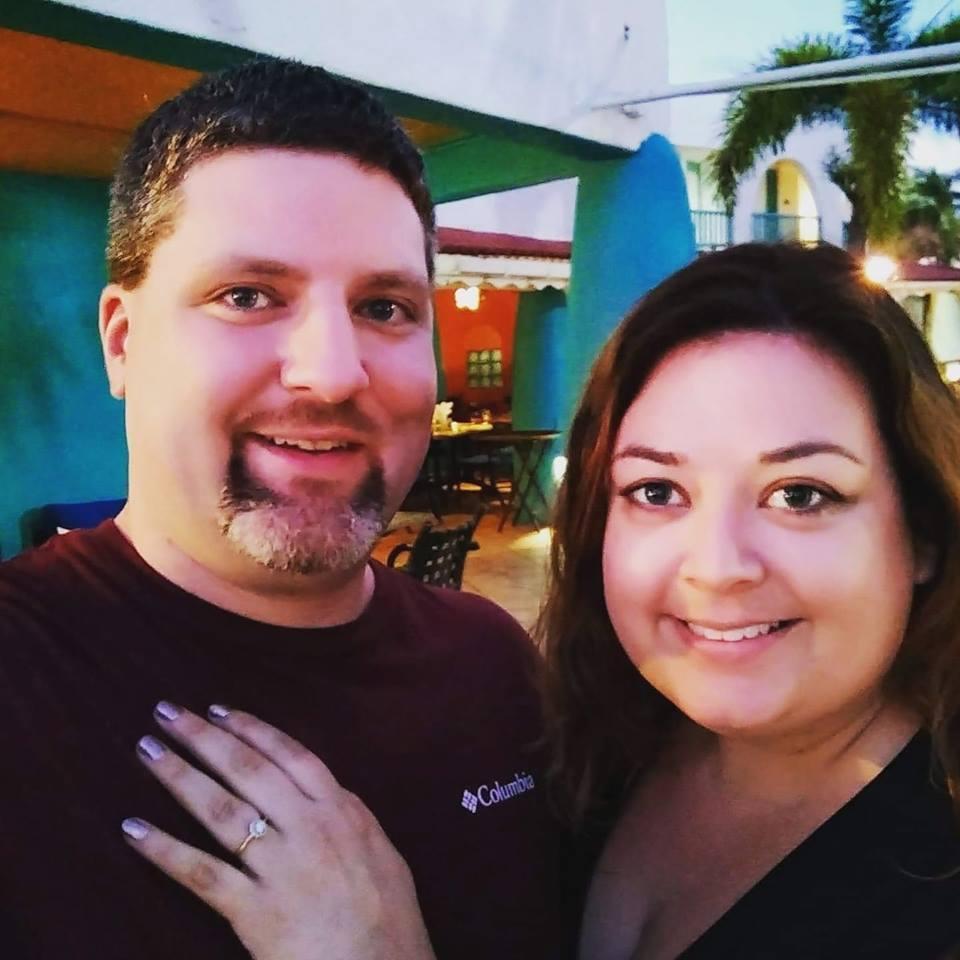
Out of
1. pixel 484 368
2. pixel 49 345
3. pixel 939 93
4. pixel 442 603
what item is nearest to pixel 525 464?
pixel 484 368

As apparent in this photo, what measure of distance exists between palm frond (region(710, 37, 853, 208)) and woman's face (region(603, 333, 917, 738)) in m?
9.99

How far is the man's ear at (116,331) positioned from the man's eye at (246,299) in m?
0.17

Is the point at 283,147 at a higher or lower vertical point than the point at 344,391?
higher

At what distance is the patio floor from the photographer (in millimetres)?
6457

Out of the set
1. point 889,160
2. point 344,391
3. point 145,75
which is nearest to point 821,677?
point 344,391

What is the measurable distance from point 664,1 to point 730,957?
17.1 ft

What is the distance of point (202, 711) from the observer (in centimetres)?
103

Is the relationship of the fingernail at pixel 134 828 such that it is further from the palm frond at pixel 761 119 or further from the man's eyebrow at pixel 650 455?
the palm frond at pixel 761 119

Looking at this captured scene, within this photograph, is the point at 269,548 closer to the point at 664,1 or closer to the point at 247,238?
the point at 247,238

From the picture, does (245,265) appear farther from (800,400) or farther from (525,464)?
(525,464)

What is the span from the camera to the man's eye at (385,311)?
1.13 meters

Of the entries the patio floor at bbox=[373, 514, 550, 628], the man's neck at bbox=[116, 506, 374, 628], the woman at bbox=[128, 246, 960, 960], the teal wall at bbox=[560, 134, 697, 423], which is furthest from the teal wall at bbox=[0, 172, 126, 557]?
the woman at bbox=[128, 246, 960, 960]

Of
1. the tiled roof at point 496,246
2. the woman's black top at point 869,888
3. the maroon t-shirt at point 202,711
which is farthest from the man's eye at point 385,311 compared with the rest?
the tiled roof at point 496,246

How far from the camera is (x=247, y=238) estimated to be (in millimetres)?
1037
